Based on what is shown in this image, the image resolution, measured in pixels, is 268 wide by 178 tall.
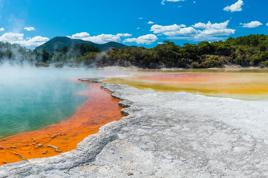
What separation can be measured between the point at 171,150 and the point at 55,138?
3196 millimetres

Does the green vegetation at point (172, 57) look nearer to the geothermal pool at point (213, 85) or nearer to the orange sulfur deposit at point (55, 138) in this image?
the geothermal pool at point (213, 85)

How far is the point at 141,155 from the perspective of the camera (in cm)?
378

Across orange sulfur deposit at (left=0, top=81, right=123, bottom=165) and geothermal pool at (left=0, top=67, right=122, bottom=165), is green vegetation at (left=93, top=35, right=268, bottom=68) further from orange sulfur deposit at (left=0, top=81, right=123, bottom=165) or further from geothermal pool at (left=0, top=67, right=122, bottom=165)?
orange sulfur deposit at (left=0, top=81, right=123, bottom=165)

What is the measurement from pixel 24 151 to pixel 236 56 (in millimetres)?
56867

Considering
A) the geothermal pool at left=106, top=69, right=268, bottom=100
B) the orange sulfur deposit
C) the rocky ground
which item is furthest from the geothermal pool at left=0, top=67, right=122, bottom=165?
the geothermal pool at left=106, top=69, right=268, bottom=100

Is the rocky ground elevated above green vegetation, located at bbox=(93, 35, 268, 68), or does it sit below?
below

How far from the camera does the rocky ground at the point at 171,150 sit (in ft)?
10.7

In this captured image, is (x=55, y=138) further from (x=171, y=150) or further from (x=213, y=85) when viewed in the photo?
(x=213, y=85)

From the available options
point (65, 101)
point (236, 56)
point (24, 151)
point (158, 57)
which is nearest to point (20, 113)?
point (65, 101)

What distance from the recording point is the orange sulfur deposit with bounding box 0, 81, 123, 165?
462 centimetres

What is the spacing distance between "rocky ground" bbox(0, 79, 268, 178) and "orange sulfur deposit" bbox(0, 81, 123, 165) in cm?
89

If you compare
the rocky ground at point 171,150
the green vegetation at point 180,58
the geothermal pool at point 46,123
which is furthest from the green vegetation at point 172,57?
the rocky ground at point 171,150

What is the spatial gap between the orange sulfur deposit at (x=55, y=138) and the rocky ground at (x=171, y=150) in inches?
35.1

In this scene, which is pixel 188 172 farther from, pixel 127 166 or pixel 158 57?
pixel 158 57
